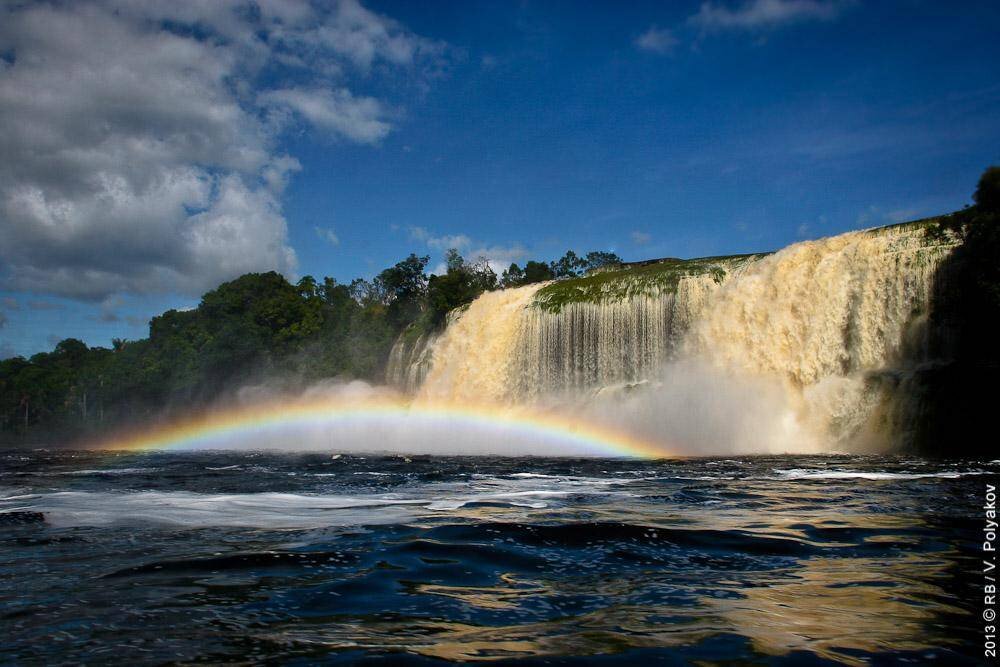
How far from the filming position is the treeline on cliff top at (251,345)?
187 ft

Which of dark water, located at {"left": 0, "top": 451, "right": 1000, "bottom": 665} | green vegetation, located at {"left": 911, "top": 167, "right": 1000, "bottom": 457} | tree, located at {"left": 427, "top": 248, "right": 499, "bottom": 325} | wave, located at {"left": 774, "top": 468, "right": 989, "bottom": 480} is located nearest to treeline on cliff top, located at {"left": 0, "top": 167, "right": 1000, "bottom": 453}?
tree, located at {"left": 427, "top": 248, "right": 499, "bottom": 325}

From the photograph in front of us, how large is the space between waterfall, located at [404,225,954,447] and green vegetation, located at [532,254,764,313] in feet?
0.34

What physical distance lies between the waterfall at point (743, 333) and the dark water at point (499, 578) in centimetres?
1386

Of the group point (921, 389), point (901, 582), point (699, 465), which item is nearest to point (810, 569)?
point (901, 582)

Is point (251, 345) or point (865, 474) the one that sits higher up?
point (251, 345)

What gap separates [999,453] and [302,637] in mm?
23994

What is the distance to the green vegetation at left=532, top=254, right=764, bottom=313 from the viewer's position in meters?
30.7

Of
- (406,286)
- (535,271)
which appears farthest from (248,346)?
(535,271)

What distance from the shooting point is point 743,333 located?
27.1m

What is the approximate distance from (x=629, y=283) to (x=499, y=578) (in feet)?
93.7

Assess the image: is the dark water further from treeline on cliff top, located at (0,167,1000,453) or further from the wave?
treeline on cliff top, located at (0,167,1000,453)

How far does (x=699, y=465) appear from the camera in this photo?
17812 mm

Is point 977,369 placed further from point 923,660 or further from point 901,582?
point 923,660

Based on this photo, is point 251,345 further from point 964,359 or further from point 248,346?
point 964,359
